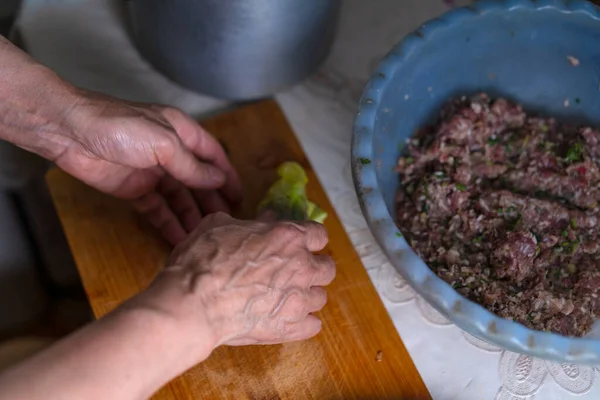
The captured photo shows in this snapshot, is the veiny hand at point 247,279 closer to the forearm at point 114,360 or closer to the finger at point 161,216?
the forearm at point 114,360

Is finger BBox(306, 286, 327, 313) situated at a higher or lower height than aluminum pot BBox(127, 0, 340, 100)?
lower

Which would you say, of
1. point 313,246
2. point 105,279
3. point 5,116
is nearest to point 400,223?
point 313,246

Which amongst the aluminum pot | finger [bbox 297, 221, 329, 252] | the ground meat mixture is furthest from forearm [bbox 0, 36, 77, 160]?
the ground meat mixture

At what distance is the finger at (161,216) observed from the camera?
1001mm

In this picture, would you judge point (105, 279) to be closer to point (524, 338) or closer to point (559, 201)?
point (524, 338)

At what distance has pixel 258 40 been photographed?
1.02 meters

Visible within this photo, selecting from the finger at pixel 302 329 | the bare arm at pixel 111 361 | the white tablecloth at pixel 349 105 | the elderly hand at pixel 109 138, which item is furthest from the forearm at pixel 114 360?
the white tablecloth at pixel 349 105

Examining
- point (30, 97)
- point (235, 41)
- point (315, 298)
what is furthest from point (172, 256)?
point (235, 41)

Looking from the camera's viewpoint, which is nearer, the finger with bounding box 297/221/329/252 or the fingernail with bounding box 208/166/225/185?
the finger with bounding box 297/221/329/252

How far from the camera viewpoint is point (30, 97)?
2.81 feet

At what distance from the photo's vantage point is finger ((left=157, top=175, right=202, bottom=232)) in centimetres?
102

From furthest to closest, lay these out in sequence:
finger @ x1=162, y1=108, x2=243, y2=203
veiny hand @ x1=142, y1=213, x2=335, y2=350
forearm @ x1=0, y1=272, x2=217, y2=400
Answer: finger @ x1=162, y1=108, x2=243, y2=203
veiny hand @ x1=142, y1=213, x2=335, y2=350
forearm @ x1=0, y1=272, x2=217, y2=400

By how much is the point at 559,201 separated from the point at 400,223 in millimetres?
259

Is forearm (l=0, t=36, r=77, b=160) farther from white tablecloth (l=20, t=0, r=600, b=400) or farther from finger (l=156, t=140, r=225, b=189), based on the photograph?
white tablecloth (l=20, t=0, r=600, b=400)
